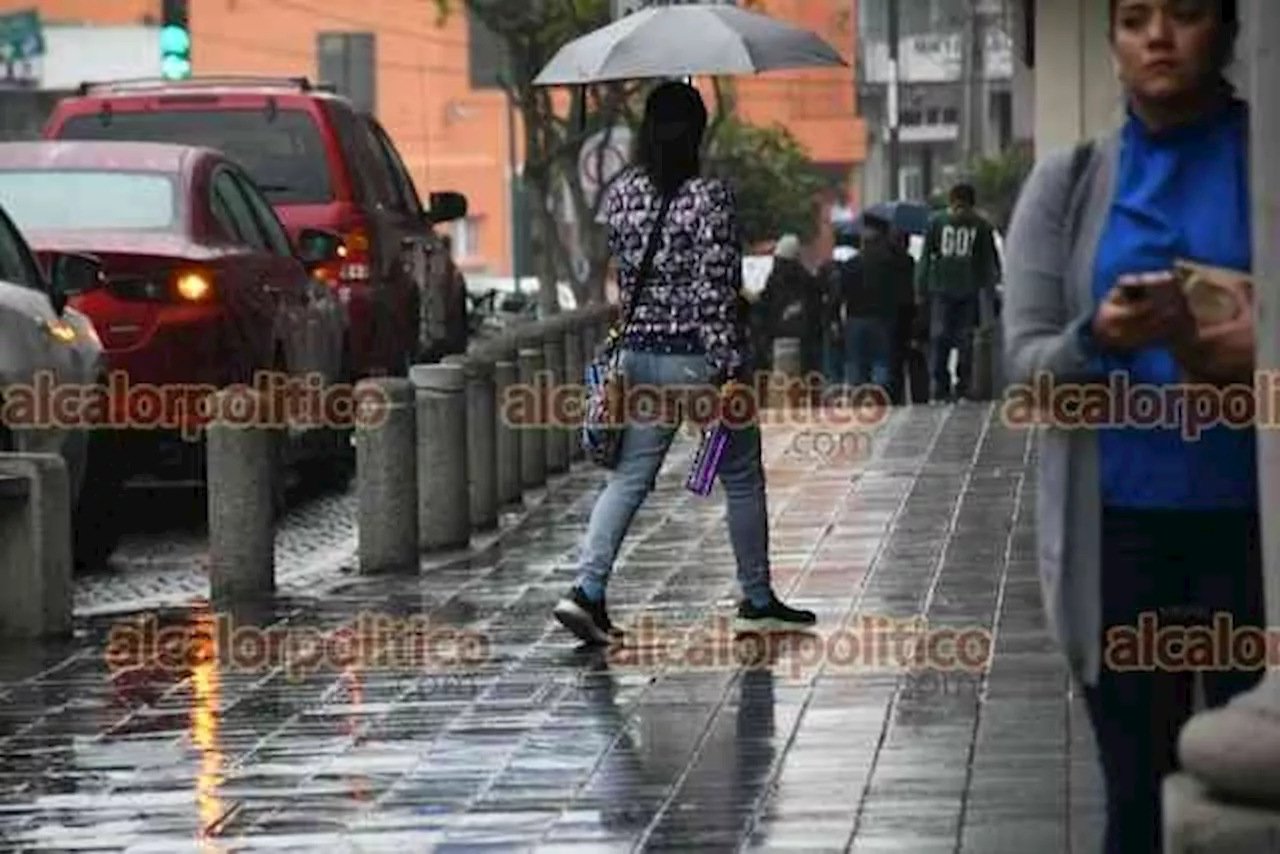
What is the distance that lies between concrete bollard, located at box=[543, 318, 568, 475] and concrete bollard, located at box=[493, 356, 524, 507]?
31.9 inches

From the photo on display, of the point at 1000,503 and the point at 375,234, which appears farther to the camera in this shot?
the point at 375,234

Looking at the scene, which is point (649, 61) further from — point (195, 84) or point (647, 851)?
point (195, 84)

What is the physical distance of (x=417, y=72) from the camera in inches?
2403

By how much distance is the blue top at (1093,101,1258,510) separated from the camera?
5.68 meters

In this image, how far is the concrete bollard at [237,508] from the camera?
41.7 ft

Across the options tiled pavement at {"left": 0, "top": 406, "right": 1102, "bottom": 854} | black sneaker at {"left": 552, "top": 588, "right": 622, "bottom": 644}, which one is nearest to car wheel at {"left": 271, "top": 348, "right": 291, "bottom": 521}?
tiled pavement at {"left": 0, "top": 406, "right": 1102, "bottom": 854}

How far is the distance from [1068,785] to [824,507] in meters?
7.49

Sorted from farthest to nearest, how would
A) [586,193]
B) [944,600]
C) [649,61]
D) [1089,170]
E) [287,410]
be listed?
[586,193]
[287,410]
[649,61]
[944,600]
[1089,170]

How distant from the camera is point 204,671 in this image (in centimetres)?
1082

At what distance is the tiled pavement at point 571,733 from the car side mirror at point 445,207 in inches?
330

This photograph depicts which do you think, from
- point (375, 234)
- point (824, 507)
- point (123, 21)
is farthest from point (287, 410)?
point (123, 21)

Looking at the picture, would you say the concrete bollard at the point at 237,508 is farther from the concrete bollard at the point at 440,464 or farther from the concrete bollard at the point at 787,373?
the concrete bollard at the point at 787,373

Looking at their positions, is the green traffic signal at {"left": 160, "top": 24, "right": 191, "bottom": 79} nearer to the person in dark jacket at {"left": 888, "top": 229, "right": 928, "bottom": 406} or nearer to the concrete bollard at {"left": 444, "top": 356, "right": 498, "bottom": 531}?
the person in dark jacket at {"left": 888, "top": 229, "right": 928, "bottom": 406}

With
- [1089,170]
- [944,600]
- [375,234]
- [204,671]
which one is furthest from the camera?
[375,234]
